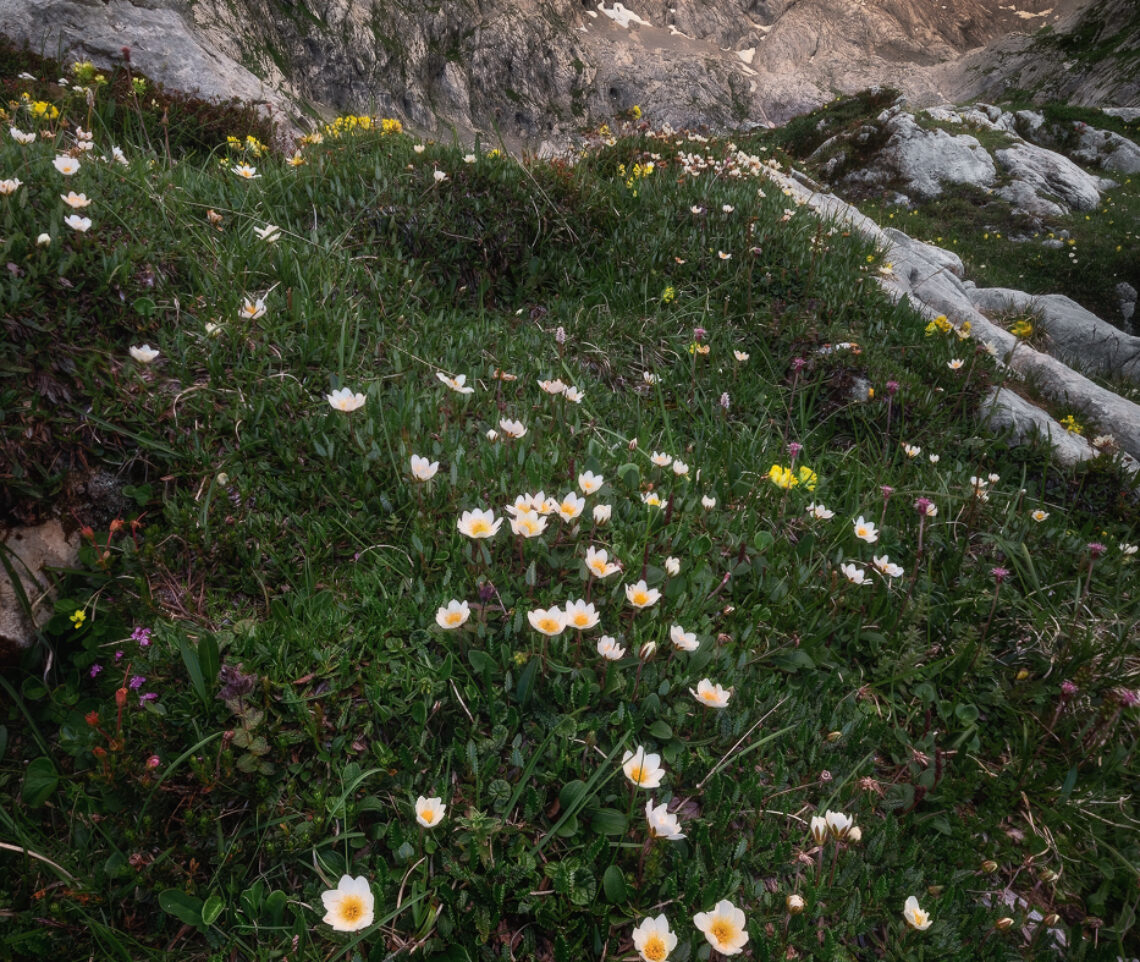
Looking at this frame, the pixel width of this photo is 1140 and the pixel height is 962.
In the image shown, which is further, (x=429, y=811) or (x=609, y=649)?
(x=609, y=649)

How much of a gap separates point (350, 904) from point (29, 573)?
58.5 inches

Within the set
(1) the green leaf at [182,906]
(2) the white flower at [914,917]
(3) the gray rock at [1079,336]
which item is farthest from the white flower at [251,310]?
(3) the gray rock at [1079,336]

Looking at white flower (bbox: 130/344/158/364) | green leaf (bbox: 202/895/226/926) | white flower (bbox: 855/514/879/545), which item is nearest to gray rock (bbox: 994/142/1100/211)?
white flower (bbox: 855/514/879/545)

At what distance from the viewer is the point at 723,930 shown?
1409mm

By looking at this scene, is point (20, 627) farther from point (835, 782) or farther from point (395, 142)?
point (395, 142)

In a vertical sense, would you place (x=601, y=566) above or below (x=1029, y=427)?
above

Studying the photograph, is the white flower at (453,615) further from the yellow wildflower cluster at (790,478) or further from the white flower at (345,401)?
the yellow wildflower cluster at (790,478)

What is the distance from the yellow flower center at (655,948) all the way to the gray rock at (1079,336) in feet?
37.3

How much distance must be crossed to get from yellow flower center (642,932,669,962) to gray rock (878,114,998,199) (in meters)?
23.9

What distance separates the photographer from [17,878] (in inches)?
60.9

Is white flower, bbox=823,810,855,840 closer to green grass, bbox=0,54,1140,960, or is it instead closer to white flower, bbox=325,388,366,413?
green grass, bbox=0,54,1140,960

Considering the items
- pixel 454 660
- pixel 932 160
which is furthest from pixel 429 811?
pixel 932 160

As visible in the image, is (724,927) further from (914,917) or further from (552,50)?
(552,50)

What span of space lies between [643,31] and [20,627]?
149 meters
